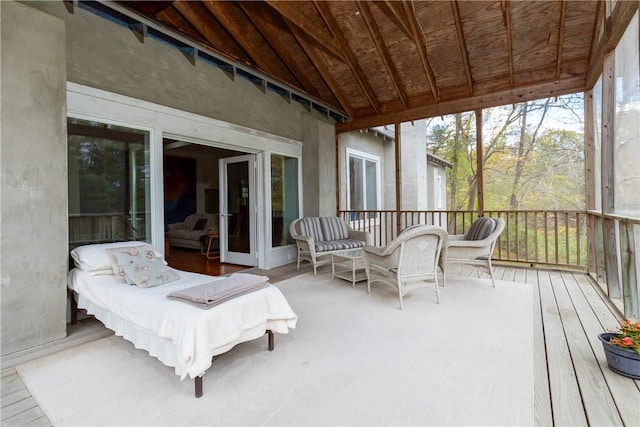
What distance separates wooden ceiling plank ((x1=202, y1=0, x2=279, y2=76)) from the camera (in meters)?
4.47

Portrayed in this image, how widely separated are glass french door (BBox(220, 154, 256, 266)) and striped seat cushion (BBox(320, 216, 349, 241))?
4.43 feet

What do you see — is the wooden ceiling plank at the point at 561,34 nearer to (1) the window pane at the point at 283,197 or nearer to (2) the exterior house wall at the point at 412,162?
(2) the exterior house wall at the point at 412,162

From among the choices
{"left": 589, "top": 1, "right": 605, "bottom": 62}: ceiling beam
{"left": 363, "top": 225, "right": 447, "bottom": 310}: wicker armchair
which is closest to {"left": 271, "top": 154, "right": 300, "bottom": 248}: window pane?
{"left": 363, "top": 225, "right": 447, "bottom": 310}: wicker armchair

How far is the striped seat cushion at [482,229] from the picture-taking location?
438 centimetres

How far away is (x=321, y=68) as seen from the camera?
6.00m

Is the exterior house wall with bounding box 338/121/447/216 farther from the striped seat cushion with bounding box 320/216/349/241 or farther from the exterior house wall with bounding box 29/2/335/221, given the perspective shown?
the exterior house wall with bounding box 29/2/335/221

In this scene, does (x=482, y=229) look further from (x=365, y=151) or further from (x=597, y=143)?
(x=365, y=151)

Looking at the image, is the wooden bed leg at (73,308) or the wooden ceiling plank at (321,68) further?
A: the wooden ceiling plank at (321,68)

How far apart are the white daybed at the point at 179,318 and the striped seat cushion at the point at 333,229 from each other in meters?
3.21

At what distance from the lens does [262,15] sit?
16.4ft

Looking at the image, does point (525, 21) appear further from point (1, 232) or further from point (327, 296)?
point (1, 232)

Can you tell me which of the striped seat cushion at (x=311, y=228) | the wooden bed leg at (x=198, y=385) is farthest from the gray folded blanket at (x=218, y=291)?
the striped seat cushion at (x=311, y=228)

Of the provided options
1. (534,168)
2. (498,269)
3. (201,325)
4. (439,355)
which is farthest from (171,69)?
(534,168)

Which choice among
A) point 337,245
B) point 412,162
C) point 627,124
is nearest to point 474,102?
point 627,124
